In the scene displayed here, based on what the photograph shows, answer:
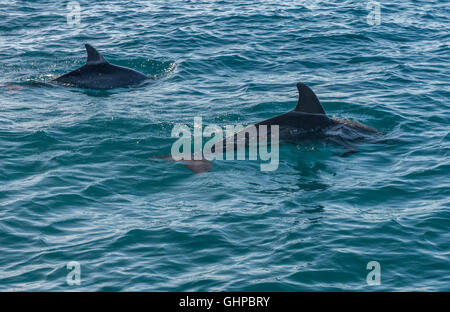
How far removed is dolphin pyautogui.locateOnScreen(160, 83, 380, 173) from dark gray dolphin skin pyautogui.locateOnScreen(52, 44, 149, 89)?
6.32 metres

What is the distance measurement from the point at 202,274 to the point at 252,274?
0.74 meters

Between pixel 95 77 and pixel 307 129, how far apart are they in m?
7.72

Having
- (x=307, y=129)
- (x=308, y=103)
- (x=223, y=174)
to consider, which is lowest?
(x=223, y=174)

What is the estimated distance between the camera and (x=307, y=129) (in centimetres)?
1559

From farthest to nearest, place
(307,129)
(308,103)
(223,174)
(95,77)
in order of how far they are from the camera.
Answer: (95,77) < (308,103) < (307,129) < (223,174)

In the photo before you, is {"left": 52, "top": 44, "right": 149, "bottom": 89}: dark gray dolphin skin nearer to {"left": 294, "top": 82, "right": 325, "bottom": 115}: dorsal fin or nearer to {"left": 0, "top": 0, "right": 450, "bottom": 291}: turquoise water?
{"left": 0, "top": 0, "right": 450, "bottom": 291}: turquoise water

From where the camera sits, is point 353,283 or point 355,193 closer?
point 353,283

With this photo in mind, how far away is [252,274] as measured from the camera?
9.93m

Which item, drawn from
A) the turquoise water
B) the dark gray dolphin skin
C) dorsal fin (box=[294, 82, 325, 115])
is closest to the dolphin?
dorsal fin (box=[294, 82, 325, 115])

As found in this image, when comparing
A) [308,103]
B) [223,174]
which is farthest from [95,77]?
[223,174]

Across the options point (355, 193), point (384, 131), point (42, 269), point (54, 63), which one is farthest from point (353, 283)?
point (54, 63)

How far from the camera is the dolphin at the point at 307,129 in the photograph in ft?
50.1

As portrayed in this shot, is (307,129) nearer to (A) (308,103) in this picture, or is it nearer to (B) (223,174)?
(A) (308,103)
